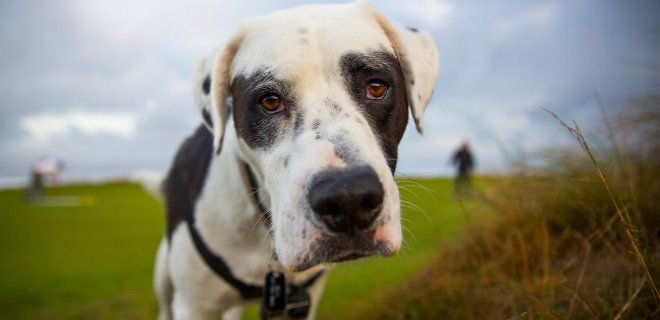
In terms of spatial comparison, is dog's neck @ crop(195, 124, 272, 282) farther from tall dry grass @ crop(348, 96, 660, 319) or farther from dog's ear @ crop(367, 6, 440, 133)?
tall dry grass @ crop(348, 96, 660, 319)

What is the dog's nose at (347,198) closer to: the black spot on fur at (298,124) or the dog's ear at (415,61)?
the black spot on fur at (298,124)

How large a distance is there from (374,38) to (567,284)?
128 centimetres

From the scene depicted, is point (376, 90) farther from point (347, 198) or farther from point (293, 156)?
point (347, 198)

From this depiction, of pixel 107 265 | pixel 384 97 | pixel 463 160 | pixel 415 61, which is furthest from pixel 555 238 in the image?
pixel 463 160

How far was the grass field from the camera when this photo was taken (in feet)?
13.6

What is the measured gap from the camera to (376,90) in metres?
1.85

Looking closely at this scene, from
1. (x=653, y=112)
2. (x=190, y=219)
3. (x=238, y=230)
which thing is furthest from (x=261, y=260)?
(x=653, y=112)

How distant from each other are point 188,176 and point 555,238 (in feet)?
7.93

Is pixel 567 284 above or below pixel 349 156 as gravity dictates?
below

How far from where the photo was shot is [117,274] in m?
5.73

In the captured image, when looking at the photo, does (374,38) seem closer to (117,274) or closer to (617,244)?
(617,244)

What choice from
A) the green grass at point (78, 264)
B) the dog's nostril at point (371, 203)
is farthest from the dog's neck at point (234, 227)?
the green grass at point (78, 264)

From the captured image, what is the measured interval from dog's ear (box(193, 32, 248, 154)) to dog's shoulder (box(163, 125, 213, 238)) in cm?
40

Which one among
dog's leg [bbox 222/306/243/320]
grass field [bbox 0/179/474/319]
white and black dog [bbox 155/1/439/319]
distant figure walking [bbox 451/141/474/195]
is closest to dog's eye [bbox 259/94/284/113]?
white and black dog [bbox 155/1/439/319]
